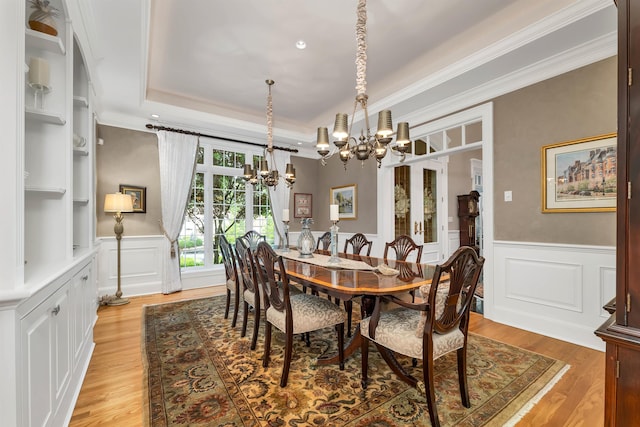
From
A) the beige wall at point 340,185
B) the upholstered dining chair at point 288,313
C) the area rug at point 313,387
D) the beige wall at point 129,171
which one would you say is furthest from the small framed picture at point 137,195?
the upholstered dining chair at point 288,313

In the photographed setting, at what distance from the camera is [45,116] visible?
168 cm

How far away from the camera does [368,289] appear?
5.69ft

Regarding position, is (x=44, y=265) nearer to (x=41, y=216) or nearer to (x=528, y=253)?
(x=41, y=216)

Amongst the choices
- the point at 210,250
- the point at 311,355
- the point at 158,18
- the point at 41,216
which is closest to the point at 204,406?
the point at 311,355

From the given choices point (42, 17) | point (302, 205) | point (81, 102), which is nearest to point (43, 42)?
point (42, 17)

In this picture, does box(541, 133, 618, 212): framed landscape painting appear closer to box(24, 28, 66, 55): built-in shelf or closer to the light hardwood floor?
the light hardwood floor

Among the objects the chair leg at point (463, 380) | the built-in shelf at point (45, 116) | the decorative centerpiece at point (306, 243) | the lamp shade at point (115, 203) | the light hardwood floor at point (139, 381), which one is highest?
the built-in shelf at point (45, 116)

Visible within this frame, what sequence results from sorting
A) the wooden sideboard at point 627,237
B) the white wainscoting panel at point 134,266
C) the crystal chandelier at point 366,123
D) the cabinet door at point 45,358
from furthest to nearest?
the white wainscoting panel at point 134,266 → the crystal chandelier at point 366,123 → the cabinet door at point 45,358 → the wooden sideboard at point 627,237

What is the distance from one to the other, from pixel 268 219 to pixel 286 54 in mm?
3162

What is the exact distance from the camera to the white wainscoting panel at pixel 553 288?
2.53 metres

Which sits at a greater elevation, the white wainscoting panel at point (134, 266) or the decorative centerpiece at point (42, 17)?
the decorative centerpiece at point (42, 17)

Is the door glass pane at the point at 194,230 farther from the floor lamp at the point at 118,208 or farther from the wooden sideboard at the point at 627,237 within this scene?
the wooden sideboard at the point at 627,237

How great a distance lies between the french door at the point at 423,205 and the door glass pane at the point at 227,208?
276 centimetres

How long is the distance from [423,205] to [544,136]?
256 centimetres
